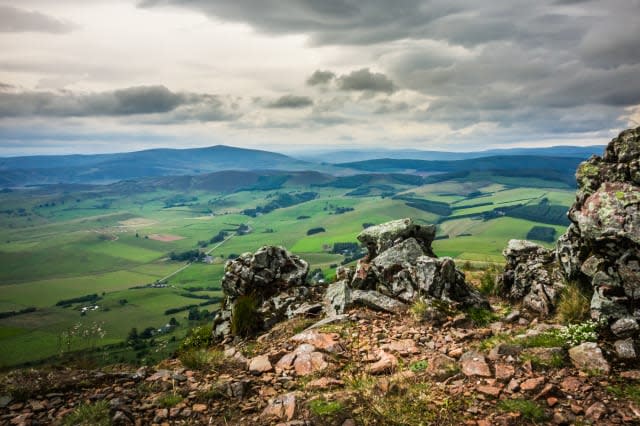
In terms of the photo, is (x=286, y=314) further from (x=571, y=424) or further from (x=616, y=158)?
(x=616, y=158)

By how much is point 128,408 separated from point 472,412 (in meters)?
8.20

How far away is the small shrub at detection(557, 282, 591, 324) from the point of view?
37.8 feet

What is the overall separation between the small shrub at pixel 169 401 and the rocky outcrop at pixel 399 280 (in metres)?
7.60

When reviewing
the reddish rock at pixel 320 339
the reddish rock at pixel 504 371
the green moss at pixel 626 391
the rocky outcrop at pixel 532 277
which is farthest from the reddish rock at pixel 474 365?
the rocky outcrop at pixel 532 277

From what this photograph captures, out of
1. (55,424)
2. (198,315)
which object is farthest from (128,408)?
(198,315)

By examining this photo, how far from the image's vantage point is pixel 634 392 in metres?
7.70

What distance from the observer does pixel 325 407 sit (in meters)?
8.27

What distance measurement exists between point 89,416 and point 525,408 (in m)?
9.88

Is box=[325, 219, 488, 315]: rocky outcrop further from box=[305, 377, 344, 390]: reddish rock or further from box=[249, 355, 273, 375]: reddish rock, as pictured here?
box=[305, 377, 344, 390]: reddish rock

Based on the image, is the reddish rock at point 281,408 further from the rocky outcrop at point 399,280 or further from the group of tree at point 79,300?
the group of tree at point 79,300

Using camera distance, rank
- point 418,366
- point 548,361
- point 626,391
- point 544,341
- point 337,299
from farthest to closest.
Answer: point 337,299 < point 544,341 < point 418,366 < point 548,361 < point 626,391

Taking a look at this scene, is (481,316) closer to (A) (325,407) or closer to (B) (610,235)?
(B) (610,235)

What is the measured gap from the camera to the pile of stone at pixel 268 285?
17.0m

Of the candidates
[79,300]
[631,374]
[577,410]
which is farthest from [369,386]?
[79,300]
